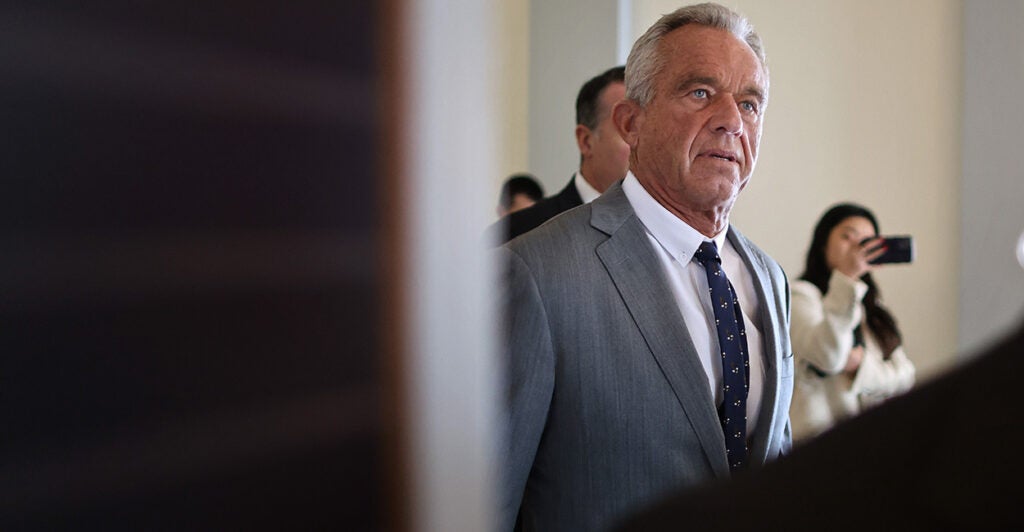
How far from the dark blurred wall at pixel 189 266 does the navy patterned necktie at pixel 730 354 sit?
110cm

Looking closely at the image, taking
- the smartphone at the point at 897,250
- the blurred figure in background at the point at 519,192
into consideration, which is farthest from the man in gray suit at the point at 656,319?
the blurred figure in background at the point at 519,192

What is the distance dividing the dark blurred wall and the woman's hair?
3533 millimetres

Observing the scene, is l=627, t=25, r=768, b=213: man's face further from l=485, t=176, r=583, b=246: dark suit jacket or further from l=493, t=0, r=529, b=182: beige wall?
l=493, t=0, r=529, b=182: beige wall

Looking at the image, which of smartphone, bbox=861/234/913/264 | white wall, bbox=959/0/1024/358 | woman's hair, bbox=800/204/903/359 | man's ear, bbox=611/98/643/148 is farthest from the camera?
white wall, bbox=959/0/1024/358

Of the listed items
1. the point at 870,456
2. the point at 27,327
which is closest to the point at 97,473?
the point at 27,327

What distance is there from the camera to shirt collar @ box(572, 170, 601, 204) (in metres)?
2.54

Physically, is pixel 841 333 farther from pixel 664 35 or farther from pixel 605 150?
pixel 664 35

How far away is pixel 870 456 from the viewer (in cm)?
25

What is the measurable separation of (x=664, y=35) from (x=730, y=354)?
54 cm

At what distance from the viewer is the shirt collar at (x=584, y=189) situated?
2.54m

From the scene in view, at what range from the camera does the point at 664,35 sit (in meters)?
1.54

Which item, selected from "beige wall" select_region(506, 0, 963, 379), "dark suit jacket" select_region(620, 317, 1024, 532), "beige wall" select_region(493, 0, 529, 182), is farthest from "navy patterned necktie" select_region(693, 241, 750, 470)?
"beige wall" select_region(506, 0, 963, 379)

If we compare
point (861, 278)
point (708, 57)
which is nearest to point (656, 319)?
point (708, 57)

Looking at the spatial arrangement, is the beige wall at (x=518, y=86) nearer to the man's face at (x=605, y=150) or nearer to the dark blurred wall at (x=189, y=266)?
the man's face at (x=605, y=150)
